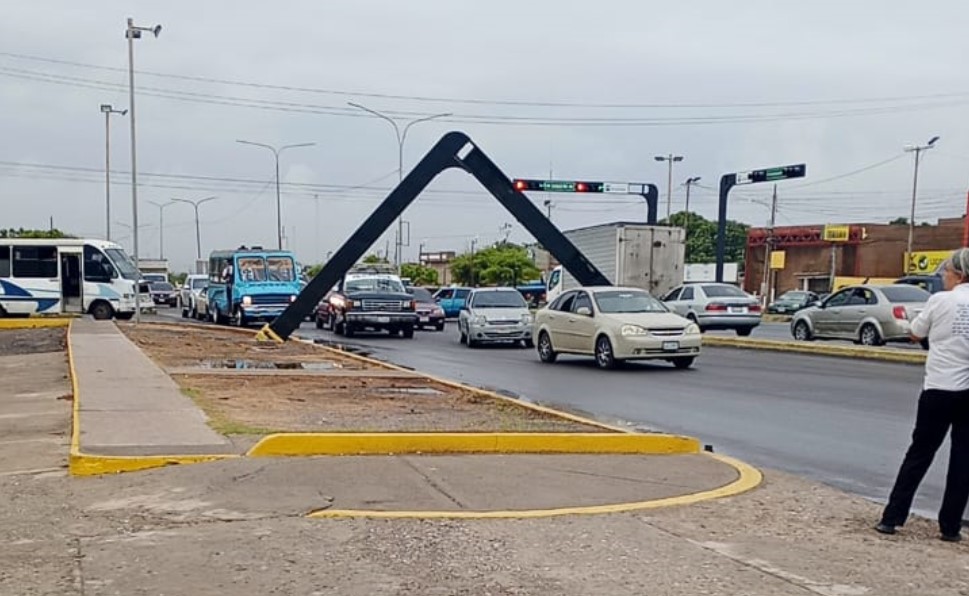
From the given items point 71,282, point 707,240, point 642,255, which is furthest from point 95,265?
point 707,240

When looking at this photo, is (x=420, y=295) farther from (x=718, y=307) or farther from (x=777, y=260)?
(x=777, y=260)

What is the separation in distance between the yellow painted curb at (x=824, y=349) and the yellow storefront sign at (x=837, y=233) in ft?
154

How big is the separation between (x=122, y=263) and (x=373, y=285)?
9659 mm

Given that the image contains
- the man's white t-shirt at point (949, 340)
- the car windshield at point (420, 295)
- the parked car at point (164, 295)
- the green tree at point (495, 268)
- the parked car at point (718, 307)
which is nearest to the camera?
the man's white t-shirt at point (949, 340)

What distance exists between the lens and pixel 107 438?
8.84 m

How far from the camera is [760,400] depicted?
14500 millimetres

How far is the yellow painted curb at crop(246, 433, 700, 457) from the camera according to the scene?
28.8ft

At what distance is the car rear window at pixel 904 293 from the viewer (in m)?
23.4

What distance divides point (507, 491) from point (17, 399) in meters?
8.61

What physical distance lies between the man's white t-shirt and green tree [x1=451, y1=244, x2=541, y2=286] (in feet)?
248

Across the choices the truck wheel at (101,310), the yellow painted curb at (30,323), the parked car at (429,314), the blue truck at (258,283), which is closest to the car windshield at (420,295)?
the parked car at (429,314)

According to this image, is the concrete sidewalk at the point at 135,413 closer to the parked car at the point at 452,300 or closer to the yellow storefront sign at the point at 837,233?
the parked car at the point at 452,300

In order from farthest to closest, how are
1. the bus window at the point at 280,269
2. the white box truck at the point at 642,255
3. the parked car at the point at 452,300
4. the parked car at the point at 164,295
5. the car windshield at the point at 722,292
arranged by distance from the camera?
the parked car at the point at 164,295, the parked car at the point at 452,300, the bus window at the point at 280,269, the white box truck at the point at 642,255, the car windshield at the point at 722,292

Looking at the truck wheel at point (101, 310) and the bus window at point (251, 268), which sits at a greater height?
the bus window at point (251, 268)
